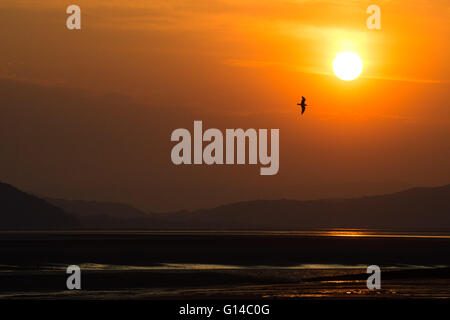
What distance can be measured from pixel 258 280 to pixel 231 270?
45.0 feet

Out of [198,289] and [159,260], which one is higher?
[159,260]

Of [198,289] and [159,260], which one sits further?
[159,260]

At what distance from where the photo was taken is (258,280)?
79312 millimetres

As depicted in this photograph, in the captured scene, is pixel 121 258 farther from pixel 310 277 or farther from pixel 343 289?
pixel 343 289
